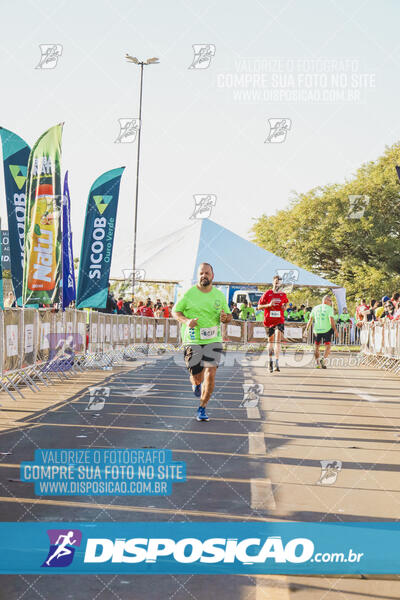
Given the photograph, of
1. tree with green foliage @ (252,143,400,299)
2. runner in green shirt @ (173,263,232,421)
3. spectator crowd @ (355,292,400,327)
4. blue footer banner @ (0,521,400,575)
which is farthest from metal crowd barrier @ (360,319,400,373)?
tree with green foliage @ (252,143,400,299)

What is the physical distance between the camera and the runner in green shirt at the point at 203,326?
10.2 m

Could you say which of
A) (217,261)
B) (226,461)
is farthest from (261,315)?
(226,461)

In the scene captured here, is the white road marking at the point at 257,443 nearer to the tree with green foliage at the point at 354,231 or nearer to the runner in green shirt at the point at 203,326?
the runner in green shirt at the point at 203,326

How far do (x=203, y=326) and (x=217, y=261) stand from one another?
31.0 meters

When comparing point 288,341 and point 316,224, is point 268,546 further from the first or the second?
point 316,224

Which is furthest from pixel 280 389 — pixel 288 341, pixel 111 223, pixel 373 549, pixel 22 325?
pixel 288 341

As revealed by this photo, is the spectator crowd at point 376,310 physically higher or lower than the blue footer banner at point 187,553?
higher

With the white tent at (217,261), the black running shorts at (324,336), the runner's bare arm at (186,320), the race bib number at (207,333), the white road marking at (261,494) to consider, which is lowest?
the white road marking at (261,494)

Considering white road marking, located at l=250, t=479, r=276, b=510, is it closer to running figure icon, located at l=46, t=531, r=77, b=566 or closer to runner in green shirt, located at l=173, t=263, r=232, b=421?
running figure icon, located at l=46, t=531, r=77, b=566

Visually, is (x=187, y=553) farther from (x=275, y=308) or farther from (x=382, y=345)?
(x=382, y=345)

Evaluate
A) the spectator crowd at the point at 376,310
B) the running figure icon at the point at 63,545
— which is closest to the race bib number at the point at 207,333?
the running figure icon at the point at 63,545

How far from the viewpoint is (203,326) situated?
10250mm

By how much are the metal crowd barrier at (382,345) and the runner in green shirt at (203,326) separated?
34.0 feet

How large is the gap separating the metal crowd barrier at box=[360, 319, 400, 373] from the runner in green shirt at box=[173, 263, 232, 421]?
409 inches
